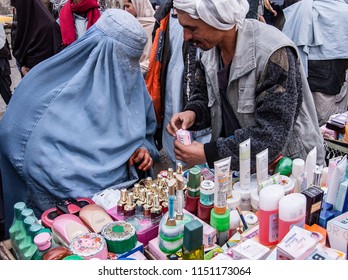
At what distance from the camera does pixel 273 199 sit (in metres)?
1.16

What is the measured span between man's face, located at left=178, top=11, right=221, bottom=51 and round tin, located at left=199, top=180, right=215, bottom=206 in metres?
0.60

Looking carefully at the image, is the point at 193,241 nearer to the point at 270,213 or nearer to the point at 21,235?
the point at 270,213

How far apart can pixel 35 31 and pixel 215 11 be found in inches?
99.7

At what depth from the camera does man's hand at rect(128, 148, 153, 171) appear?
1.93 m

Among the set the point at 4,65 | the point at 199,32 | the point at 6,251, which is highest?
the point at 199,32

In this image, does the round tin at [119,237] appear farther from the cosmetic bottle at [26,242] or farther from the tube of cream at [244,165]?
the tube of cream at [244,165]

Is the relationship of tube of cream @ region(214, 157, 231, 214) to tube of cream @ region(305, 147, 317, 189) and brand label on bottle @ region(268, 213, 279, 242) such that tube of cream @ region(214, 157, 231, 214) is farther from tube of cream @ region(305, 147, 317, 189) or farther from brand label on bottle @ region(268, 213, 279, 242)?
tube of cream @ region(305, 147, 317, 189)

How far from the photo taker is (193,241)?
1.14 meters

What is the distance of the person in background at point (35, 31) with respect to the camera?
3.50 metres

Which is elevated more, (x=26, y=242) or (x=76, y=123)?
(x=76, y=123)

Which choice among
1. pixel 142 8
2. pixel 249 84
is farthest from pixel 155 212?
pixel 142 8

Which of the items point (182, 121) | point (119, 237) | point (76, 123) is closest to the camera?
point (119, 237)

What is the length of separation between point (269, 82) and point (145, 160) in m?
0.72
